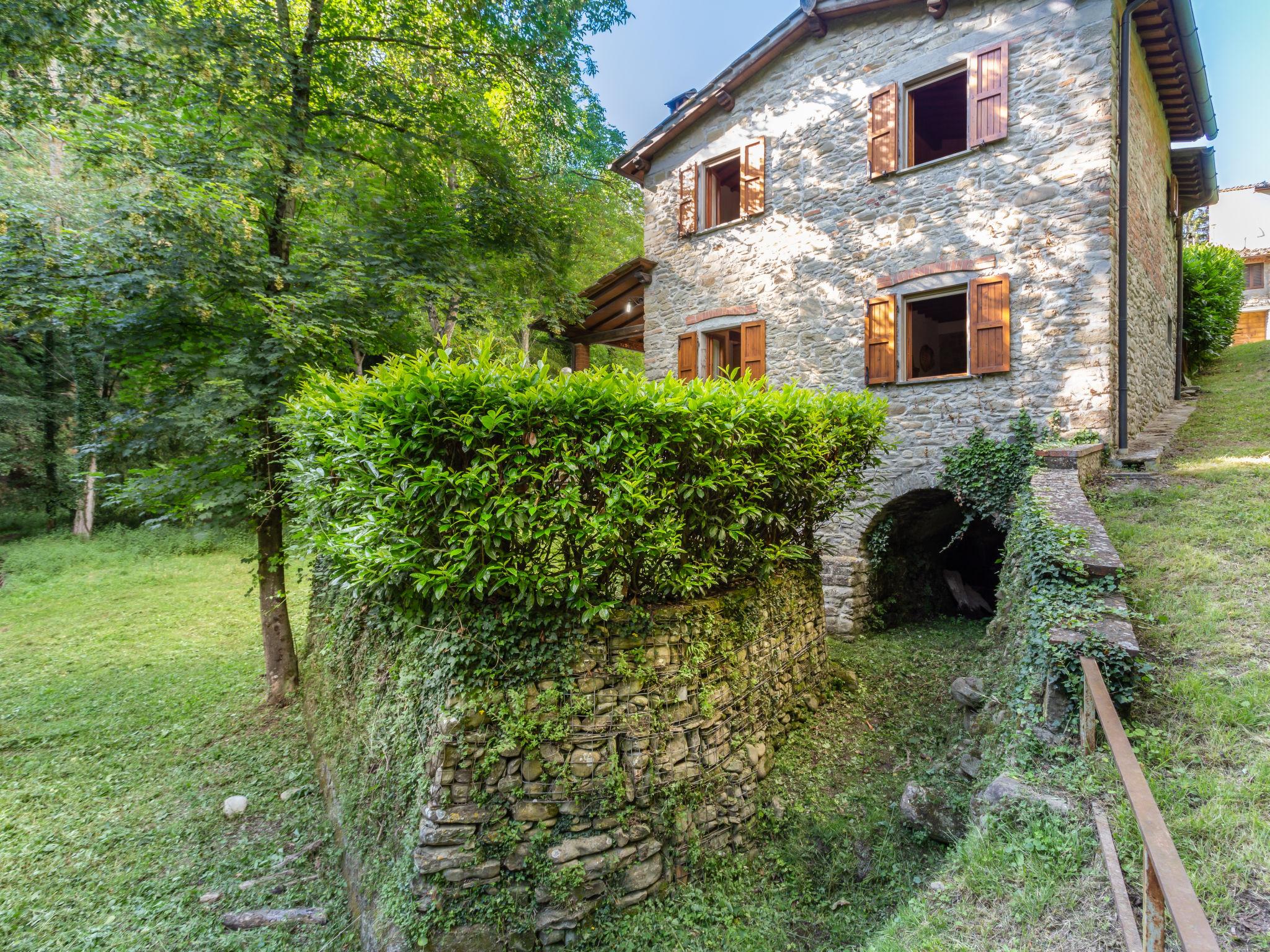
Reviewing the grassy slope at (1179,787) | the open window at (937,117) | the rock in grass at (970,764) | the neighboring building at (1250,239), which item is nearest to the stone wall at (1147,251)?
the open window at (937,117)

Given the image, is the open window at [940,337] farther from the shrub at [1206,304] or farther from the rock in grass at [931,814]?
the rock in grass at [931,814]

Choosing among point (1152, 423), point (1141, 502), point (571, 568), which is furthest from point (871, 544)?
point (571, 568)

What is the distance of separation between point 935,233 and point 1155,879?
7.32m

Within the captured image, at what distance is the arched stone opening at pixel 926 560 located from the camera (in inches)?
309

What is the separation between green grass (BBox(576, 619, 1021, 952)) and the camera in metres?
3.33

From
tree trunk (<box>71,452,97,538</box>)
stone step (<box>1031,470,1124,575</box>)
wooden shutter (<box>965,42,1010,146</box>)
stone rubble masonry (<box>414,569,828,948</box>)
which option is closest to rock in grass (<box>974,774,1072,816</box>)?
stone step (<box>1031,470,1124,575</box>)

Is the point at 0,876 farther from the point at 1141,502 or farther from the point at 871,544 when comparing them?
the point at 1141,502

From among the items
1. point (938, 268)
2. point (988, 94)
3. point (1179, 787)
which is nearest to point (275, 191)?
point (938, 268)

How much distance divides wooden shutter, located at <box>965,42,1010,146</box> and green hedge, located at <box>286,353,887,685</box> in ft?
17.9

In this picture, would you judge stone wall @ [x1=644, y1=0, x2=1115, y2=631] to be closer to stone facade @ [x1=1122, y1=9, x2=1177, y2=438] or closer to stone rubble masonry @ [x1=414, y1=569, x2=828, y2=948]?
stone facade @ [x1=1122, y1=9, x2=1177, y2=438]

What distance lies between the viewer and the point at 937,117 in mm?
9570

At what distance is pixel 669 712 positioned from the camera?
379 centimetres

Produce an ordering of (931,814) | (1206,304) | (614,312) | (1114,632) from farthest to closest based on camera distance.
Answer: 1. (1206,304)
2. (614,312)
3. (931,814)
4. (1114,632)

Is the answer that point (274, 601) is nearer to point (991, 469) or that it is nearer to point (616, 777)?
point (616, 777)
